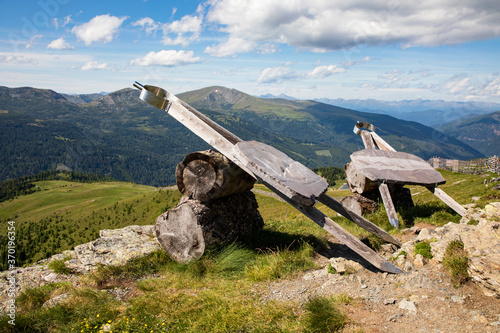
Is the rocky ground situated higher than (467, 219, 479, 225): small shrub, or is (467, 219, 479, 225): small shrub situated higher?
(467, 219, 479, 225): small shrub

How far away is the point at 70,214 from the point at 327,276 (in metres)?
134

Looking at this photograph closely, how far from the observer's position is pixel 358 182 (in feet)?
45.5

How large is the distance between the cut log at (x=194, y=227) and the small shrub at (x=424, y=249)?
198 inches

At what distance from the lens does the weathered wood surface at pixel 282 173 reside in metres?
7.00

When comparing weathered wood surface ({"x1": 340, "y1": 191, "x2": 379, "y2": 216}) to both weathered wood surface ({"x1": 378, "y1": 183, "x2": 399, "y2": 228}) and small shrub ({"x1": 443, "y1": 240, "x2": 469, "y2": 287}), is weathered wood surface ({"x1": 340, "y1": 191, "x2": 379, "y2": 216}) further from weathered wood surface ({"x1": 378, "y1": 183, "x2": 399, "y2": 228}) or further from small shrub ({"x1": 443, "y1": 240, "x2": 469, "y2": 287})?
small shrub ({"x1": 443, "y1": 240, "x2": 469, "y2": 287})

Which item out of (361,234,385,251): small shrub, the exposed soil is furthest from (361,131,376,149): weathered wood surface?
the exposed soil

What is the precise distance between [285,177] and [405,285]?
3.51 meters

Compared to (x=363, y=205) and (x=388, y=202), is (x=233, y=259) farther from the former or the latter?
(x=363, y=205)

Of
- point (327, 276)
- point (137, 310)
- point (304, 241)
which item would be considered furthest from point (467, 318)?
point (137, 310)

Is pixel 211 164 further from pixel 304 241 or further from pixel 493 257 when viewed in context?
pixel 493 257

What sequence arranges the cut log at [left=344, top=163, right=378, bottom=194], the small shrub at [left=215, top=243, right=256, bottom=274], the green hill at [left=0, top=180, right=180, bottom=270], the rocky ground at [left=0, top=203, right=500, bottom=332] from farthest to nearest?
the green hill at [left=0, top=180, right=180, bottom=270] → the cut log at [left=344, top=163, right=378, bottom=194] → the small shrub at [left=215, top=243, right=256, bottom=274] → the rocky ground at [left=0, top=203, right=500, bottom=332]

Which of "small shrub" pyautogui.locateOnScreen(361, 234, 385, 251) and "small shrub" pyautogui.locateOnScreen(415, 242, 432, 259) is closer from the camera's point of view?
"small shrub" pyautogui.locateOnScreen(415, 242, 432, 259)

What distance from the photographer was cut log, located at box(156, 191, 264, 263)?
27.9 feet

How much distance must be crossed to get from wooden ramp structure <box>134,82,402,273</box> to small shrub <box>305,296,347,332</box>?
2152mm
